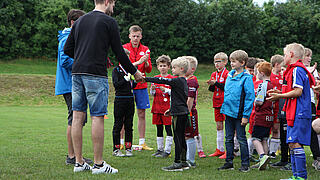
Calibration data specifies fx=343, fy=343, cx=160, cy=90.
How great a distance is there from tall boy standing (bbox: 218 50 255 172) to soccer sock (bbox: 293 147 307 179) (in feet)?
2.98

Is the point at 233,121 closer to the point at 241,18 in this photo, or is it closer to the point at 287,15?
the point at 241,18

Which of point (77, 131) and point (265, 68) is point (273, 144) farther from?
point (77, 131)

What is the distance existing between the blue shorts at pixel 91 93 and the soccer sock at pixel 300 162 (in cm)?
256

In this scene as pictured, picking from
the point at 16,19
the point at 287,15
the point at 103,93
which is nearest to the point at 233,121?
the point at 103,93

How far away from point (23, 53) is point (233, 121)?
38875mm

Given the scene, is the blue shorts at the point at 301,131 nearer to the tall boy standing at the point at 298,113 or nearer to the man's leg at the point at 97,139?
the tall boy standing at the point at 298,113

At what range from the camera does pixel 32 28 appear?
4197 cm

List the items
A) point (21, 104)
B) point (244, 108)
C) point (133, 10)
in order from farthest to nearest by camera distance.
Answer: point (133, 10) → point (21, 104) → point (244, 108)

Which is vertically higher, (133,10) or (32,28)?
(133,10)

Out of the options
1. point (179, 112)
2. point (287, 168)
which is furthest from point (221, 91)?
point (287, 168)

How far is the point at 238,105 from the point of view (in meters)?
5.25

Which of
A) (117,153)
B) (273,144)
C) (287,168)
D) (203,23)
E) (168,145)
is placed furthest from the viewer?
(203,23)

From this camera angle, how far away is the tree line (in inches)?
1686

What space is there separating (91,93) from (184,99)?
57.2 inches
